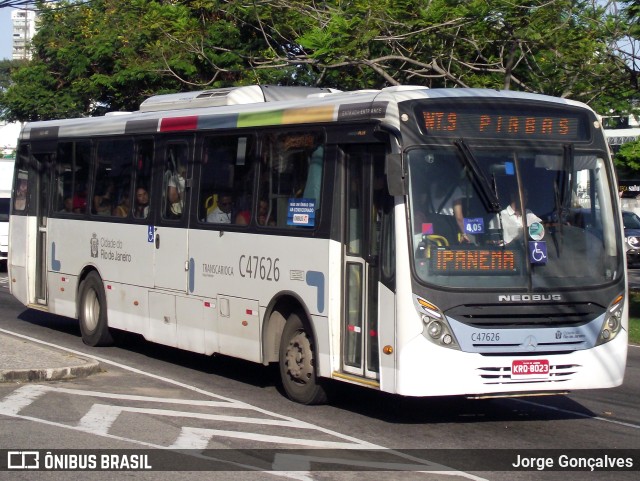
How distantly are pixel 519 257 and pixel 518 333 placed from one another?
2.31 feet

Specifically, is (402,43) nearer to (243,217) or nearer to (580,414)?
(243,217)

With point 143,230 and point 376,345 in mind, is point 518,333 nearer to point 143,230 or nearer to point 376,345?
point 376,345

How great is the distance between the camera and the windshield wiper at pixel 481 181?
9648 mm

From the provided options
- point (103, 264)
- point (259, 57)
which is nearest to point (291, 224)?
point (103, 264)

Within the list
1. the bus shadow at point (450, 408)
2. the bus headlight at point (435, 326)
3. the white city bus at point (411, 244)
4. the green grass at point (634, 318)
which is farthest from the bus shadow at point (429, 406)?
the green grass at point (634, 318)

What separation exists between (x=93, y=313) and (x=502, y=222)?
7.83 m

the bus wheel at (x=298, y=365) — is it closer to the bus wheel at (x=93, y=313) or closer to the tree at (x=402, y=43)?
the bus wheel at (x=93, y=313)

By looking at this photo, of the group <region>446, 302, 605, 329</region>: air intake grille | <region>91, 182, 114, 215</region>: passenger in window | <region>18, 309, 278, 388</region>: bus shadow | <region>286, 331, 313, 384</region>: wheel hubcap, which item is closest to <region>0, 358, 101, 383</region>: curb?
<region>18, 309, 278, 388</region>: bus shadow

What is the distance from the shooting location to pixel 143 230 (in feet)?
46.1

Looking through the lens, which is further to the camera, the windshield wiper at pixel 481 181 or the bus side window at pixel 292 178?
the bus side window at pixel 292 178

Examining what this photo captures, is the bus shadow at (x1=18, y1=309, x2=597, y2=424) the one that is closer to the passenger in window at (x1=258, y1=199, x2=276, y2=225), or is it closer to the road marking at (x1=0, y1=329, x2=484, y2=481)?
the road marking at (x1=0, y1=329, x2=484, y2=481)

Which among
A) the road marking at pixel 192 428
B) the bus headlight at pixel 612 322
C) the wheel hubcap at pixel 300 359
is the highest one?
the bus headlight at pixel 612 322

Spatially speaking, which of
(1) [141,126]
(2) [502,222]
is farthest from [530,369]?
(1) [141,126]

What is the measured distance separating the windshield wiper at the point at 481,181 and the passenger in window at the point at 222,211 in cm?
354
